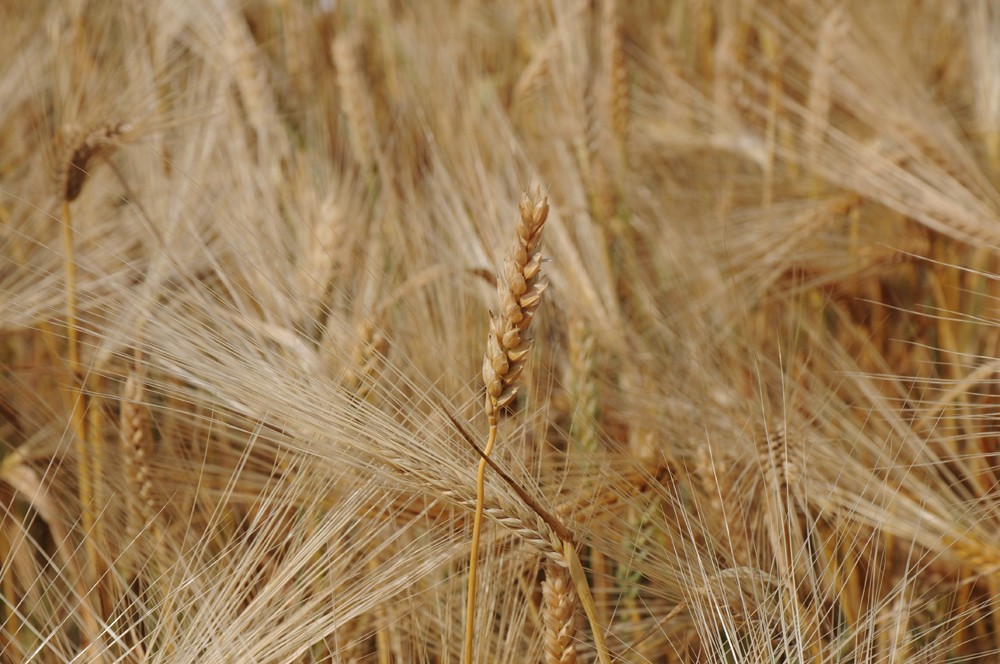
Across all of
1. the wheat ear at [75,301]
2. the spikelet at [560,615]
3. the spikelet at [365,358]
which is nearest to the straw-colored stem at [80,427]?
the wheat ear at [75,301]

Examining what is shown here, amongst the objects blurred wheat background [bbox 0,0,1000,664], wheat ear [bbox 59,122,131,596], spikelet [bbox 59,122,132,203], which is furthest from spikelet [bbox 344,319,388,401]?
spikelet [bbox 59,122,132,203]

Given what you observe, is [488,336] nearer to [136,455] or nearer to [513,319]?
[513,319]

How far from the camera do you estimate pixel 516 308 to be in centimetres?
67

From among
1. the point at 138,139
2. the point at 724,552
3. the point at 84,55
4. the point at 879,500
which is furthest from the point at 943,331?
the point at 84,55

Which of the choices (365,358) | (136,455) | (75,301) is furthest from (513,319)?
(75,301)

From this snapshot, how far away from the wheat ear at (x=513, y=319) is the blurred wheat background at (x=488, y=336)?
16mm

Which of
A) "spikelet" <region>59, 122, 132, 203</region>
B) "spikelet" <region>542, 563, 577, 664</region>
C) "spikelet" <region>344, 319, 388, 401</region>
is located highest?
"spikelet" <region>59, 122, 132, 203</region>

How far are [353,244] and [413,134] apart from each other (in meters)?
0.50

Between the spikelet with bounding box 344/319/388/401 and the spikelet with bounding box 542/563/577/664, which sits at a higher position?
the spikelet with bounding box 344/319/388/401

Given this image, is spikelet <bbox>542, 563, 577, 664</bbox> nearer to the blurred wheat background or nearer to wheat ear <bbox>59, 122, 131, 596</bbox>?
the blurred wheat background

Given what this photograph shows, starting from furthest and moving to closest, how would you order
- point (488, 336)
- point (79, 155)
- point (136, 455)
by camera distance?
point (79, 155), point (136, 455), point (488, 336)

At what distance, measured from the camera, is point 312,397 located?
794mm

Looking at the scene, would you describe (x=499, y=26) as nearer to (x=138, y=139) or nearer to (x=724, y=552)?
(x=138, y=139)

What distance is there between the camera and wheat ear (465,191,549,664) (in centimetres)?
67
